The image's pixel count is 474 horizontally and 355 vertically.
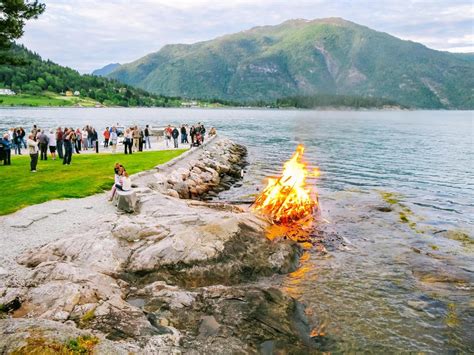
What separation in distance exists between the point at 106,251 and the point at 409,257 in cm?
1299

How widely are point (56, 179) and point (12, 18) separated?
34.4 ft

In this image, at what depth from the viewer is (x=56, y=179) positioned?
24500mm

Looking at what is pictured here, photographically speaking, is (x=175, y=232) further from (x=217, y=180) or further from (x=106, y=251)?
(x=217, y=180)

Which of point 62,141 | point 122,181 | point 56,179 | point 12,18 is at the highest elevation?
point 12,18

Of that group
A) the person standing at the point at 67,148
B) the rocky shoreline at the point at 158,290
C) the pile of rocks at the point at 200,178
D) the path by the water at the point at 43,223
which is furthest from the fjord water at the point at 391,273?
the person standing at the point at 67,148

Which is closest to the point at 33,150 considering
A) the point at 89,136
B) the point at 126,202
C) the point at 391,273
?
the point at 126,202

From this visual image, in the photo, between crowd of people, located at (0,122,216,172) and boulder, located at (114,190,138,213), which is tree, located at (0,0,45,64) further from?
boulder, located at (114,190,138,213)

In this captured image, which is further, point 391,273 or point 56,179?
point 56,179

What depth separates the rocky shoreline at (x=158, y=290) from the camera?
8.65 meters

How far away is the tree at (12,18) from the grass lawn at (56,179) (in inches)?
309

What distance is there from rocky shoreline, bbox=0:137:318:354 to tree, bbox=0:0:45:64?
15.1 meters

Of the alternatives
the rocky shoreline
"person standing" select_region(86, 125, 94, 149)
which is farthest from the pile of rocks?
"person standing" select_region(86, 125, 94, 149)

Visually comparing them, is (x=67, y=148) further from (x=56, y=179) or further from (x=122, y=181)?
(x=122, y=181)

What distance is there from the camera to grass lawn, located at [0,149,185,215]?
65.4 feet
